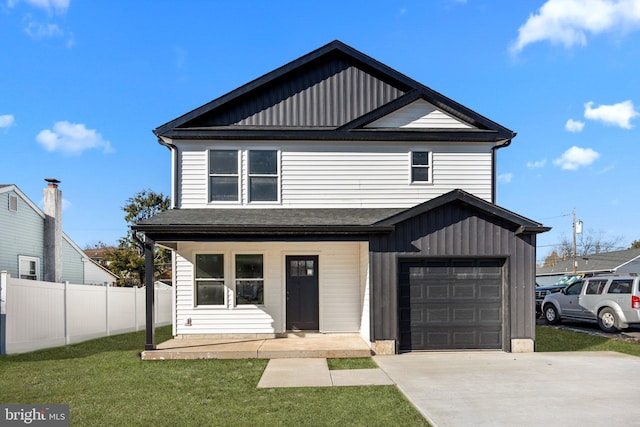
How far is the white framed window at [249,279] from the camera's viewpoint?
1137 cm

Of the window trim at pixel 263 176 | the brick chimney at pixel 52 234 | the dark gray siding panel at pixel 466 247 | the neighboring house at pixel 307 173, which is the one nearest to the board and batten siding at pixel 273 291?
the neighboring house at pixel 307 173

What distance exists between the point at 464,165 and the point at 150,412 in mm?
9687

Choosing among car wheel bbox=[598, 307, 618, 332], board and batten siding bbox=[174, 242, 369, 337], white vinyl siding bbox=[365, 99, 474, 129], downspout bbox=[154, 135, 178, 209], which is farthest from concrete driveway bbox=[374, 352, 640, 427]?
downspout bbox=[154, 135, 178, 209]

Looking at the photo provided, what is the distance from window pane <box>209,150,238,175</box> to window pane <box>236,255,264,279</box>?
235cm

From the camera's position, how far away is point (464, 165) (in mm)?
11836

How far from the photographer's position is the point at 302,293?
456 inches

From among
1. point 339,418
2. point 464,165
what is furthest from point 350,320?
point 339,418

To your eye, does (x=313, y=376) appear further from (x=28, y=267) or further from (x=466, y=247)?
(x=28, y=267)

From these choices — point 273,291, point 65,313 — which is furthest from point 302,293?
point 65,313

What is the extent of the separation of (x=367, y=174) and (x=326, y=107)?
2272mm

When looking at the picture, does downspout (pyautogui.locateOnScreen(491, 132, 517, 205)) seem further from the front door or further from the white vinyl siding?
the front door

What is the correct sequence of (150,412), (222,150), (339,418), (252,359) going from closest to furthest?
(339,418) → (150,412) → (252,359) → (222,150)

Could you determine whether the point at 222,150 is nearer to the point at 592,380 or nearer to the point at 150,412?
the point at 150,412

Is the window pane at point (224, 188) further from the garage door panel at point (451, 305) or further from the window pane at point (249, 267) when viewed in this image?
the garage door panel at point (451, 305)
